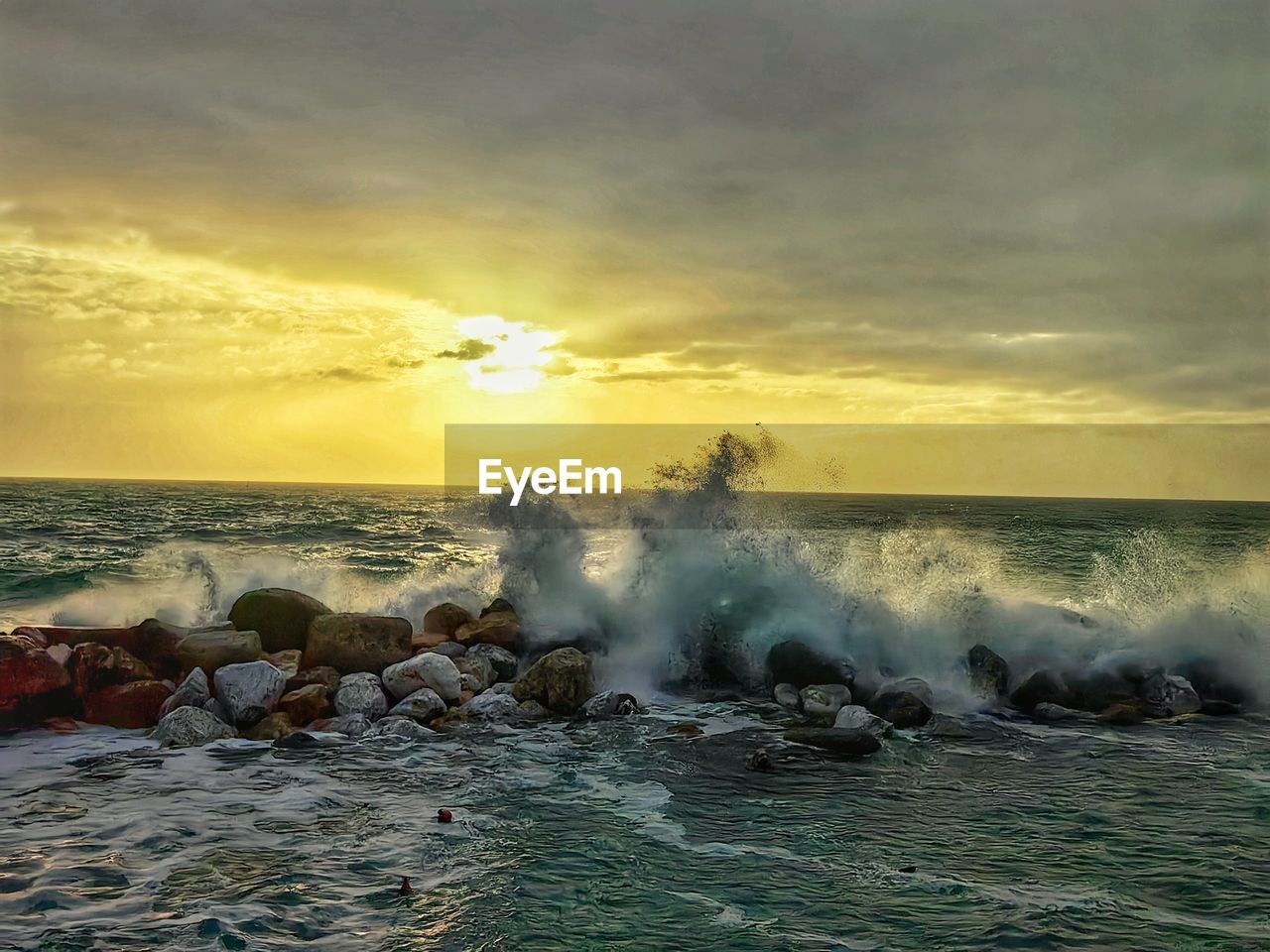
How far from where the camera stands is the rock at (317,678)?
18420 millimetres

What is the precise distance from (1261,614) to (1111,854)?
16291 mm

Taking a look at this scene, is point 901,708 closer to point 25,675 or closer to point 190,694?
point 190,694

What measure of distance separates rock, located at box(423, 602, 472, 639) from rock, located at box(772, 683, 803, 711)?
8292 millimetres

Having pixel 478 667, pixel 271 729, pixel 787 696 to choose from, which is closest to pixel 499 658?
pixel 478 667

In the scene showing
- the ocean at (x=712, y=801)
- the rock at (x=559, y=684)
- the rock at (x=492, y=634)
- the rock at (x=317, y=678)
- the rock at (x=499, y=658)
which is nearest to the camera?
the ocean at (x=712, y=801)

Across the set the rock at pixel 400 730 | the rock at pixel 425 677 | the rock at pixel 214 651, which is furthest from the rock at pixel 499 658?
the rock at pixel 214 651

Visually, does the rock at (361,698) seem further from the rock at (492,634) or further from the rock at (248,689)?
the rock at (492,634)

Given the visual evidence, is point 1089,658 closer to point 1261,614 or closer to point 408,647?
point 1261,614

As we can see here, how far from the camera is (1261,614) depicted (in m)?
24.3

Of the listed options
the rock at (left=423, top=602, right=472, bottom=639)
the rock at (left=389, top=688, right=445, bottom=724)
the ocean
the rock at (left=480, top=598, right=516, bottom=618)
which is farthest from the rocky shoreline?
the rock at (left=480, top=598, right=516, bottom=618)

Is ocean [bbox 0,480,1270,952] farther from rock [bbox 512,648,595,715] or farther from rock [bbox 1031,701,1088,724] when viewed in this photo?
rock [bbox 512,648,595,715]

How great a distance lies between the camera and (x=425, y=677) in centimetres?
1905

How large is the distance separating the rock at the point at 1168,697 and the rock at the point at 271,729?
16.6 meters

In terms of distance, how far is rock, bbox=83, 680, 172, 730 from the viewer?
56.5 feet
